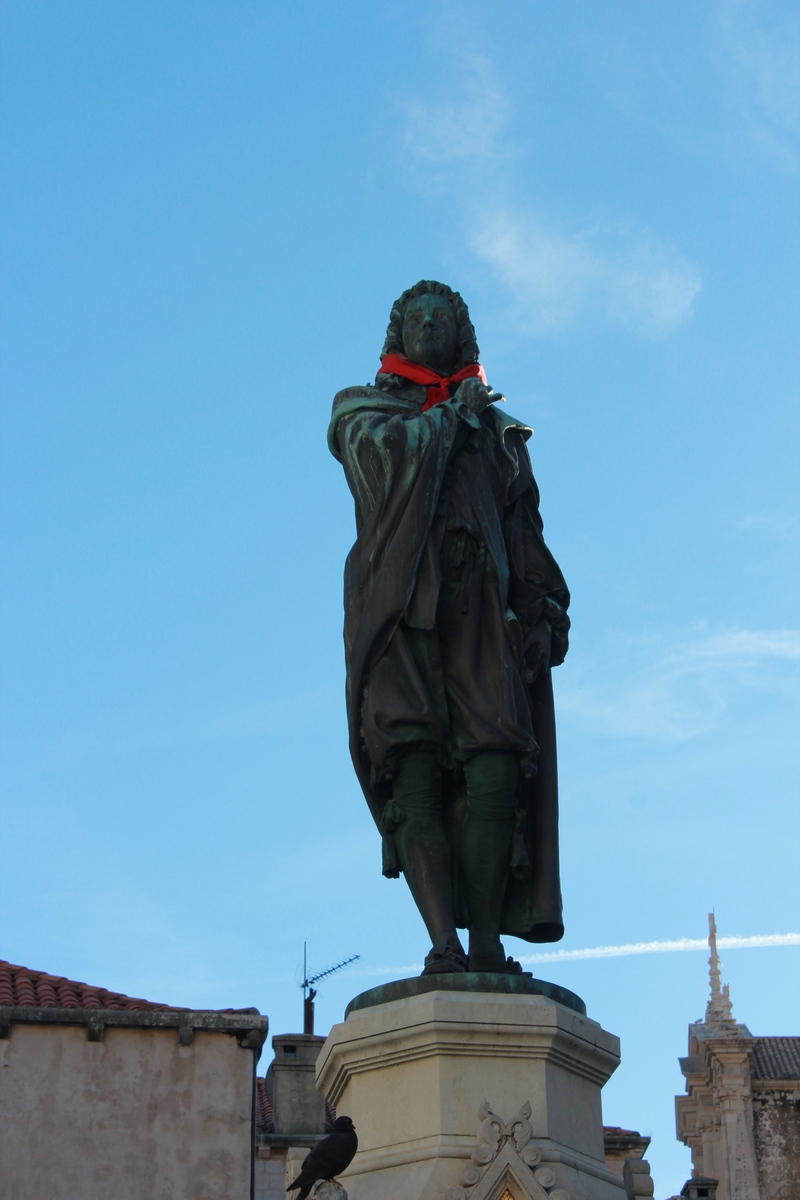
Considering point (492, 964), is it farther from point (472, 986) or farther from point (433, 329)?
point (433, 329)

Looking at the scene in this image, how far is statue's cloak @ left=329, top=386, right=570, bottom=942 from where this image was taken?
256 inches

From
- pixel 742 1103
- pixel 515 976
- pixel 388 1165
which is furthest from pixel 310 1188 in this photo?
pixel 742 1103

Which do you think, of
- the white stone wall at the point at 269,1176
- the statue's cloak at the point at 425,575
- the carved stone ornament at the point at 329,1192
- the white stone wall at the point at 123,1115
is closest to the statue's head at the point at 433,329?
the statue's cloak at the point at 425,575

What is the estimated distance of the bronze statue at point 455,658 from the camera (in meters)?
6.37

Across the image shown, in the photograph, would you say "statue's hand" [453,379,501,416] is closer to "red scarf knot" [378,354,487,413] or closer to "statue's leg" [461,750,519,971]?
"red scarf knot" [378,354,487,413]

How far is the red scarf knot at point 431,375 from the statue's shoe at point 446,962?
2116 millimetres

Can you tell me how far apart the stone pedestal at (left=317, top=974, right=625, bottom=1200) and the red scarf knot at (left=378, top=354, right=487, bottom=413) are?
2.31 m

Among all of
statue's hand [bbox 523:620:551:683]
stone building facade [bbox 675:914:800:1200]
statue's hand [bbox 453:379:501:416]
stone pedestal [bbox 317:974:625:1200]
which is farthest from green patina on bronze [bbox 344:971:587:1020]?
stone building facade [bbox 675:914:800:1200]

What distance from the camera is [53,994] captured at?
23.8 meters

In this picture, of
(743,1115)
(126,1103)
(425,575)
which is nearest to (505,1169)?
(425,575)

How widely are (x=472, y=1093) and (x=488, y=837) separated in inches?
39.3

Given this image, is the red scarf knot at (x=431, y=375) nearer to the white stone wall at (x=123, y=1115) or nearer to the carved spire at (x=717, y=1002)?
the white stone wall at (x=123, y=1115)

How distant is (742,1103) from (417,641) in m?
34.3

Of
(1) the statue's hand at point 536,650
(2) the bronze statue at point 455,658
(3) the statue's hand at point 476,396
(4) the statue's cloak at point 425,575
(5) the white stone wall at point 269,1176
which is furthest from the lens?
(5) the white stone wall at point 269,1176
